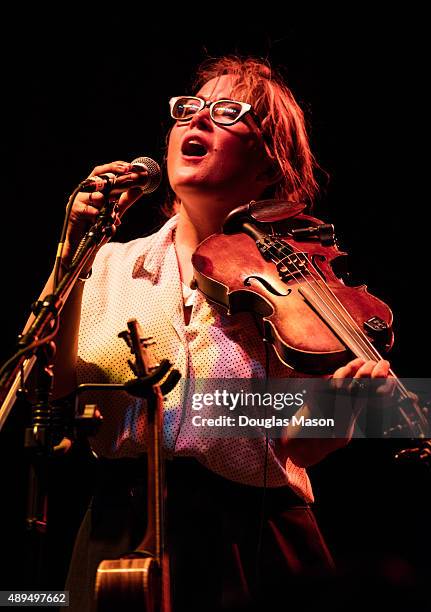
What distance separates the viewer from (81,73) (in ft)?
9.98

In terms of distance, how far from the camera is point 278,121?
8.00ft

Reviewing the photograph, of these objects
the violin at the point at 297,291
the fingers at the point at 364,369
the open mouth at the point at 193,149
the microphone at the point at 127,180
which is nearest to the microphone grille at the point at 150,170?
the microphone at the point at 127,180

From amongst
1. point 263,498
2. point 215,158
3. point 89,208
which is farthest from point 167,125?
point 263,498

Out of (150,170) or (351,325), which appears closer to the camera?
(351,325)

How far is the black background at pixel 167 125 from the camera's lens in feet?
8.71

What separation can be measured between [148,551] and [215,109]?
1392 mm

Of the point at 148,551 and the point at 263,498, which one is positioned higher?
the point at 263,498

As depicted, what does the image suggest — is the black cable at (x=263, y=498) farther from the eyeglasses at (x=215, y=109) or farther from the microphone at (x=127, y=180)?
the eyeglasses at (x=215, y=109)

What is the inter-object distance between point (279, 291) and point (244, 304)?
0.11 meters

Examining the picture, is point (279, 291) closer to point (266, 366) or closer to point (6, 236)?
point (266, 366)

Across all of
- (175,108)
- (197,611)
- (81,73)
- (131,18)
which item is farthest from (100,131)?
(197,611)

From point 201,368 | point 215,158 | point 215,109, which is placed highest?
point 215,109

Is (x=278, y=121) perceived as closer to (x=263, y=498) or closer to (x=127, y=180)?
(x=127, y=180)

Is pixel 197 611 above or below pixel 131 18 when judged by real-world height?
below
